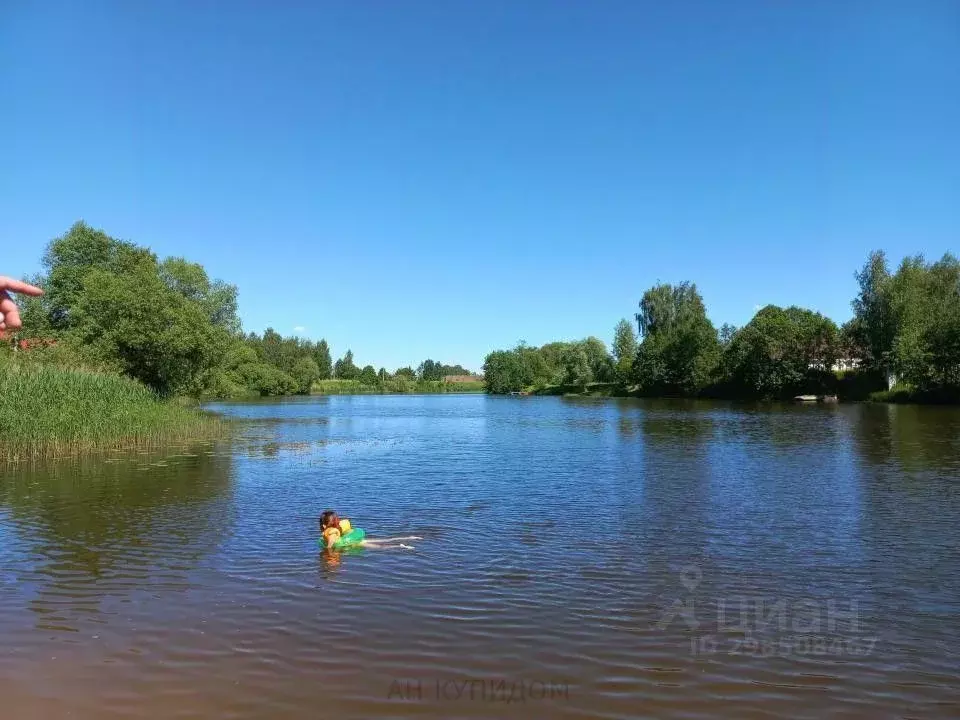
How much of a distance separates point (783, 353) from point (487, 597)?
88.7 meters

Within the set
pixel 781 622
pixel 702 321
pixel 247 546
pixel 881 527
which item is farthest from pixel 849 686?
pixel 702 321

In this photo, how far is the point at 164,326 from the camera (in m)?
43.4

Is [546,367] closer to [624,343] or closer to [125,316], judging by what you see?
[624,343]

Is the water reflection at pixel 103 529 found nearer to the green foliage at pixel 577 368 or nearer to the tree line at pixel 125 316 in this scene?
the tree line at pixel 125 316

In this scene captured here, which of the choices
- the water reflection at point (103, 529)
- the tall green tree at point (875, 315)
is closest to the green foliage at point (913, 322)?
the tall green tree at point (875, 315)

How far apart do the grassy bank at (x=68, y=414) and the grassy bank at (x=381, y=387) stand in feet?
436

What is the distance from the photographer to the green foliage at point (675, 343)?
106562mm

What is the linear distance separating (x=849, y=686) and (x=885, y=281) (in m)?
84.3

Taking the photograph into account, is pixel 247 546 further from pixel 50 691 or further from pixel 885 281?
pixel 885 281

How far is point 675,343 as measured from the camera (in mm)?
111125

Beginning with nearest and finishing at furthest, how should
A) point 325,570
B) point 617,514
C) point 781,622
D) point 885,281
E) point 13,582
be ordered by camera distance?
1. point 781,622
2. point 13,582
3. point 325,570
4. point 617,514
5. point 885,281

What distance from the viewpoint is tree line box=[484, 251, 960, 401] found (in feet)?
224

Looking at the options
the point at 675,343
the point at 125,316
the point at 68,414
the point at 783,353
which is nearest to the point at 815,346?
the point at 783,353

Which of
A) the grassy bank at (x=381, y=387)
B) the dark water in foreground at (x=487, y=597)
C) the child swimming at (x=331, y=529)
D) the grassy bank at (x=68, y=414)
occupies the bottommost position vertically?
the dark water in foreground at (x=487, y=597)
